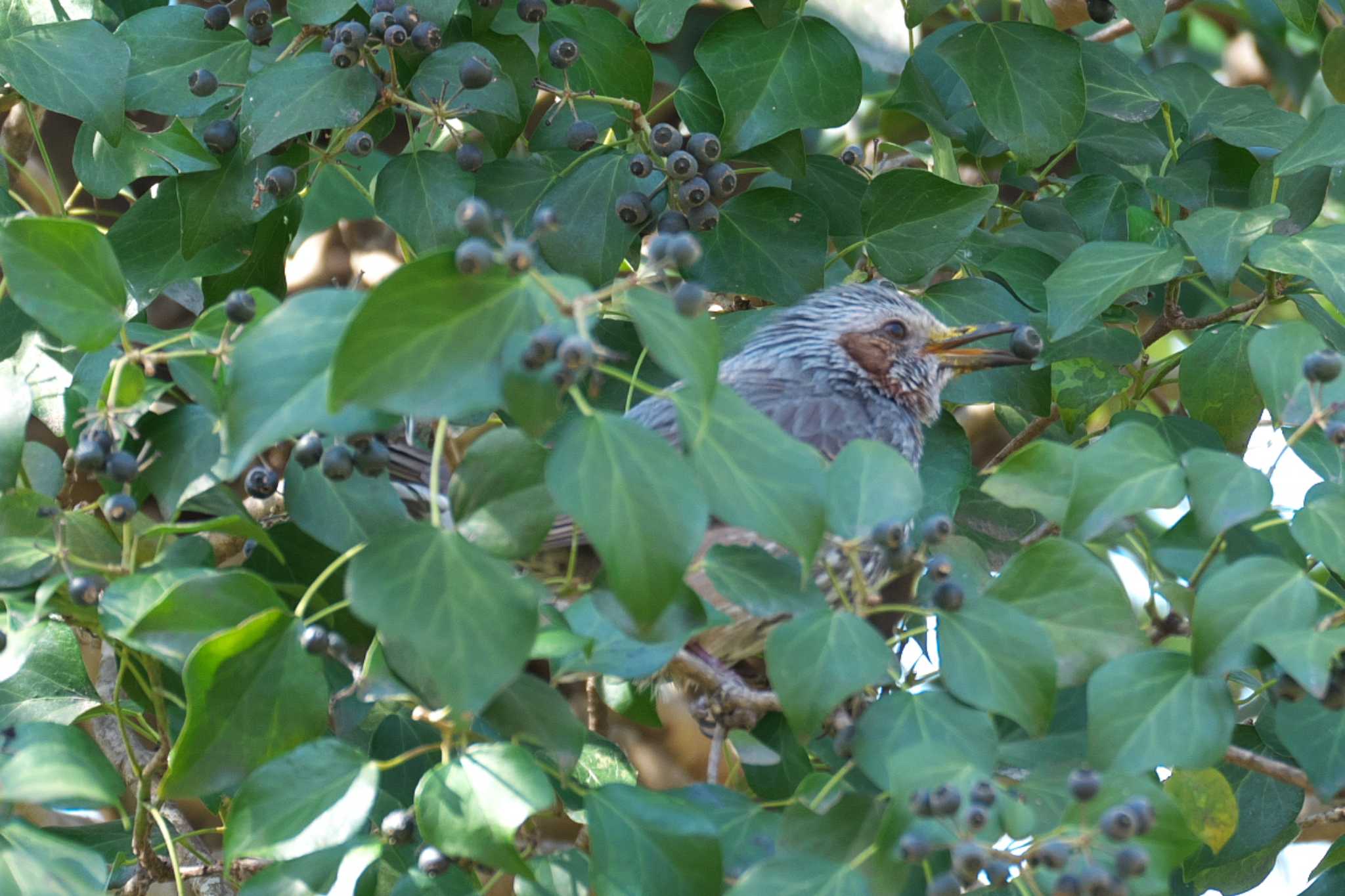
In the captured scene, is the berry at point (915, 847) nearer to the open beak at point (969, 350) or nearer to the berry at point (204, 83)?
the open beak at point (969, 350)

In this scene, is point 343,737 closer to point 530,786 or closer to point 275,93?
point 530,786

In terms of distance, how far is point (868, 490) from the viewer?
2025 mm

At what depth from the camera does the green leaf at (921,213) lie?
10.1 ft

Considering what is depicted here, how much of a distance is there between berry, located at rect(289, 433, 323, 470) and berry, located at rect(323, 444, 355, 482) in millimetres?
75

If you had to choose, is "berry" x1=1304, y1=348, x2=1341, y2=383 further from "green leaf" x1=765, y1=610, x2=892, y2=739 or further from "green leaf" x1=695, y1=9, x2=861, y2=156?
"green leaf" x1=695, y1=9, x2=861, y2=156

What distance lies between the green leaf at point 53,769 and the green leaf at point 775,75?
5.27 feet

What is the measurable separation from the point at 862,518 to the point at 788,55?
4.12 ft

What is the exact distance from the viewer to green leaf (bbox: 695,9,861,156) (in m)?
2.87

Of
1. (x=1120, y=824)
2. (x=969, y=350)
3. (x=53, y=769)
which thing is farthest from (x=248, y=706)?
(x=969, y=350)

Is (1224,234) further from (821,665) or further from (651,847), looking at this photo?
(651,847)

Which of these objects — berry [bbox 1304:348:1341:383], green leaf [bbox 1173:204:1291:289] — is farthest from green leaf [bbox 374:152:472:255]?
berry [bbox 1304:348:1341:383]

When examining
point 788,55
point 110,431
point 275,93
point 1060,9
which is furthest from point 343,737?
point 1060,9

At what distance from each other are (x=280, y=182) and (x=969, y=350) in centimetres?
168

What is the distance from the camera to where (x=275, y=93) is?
2.59 m
